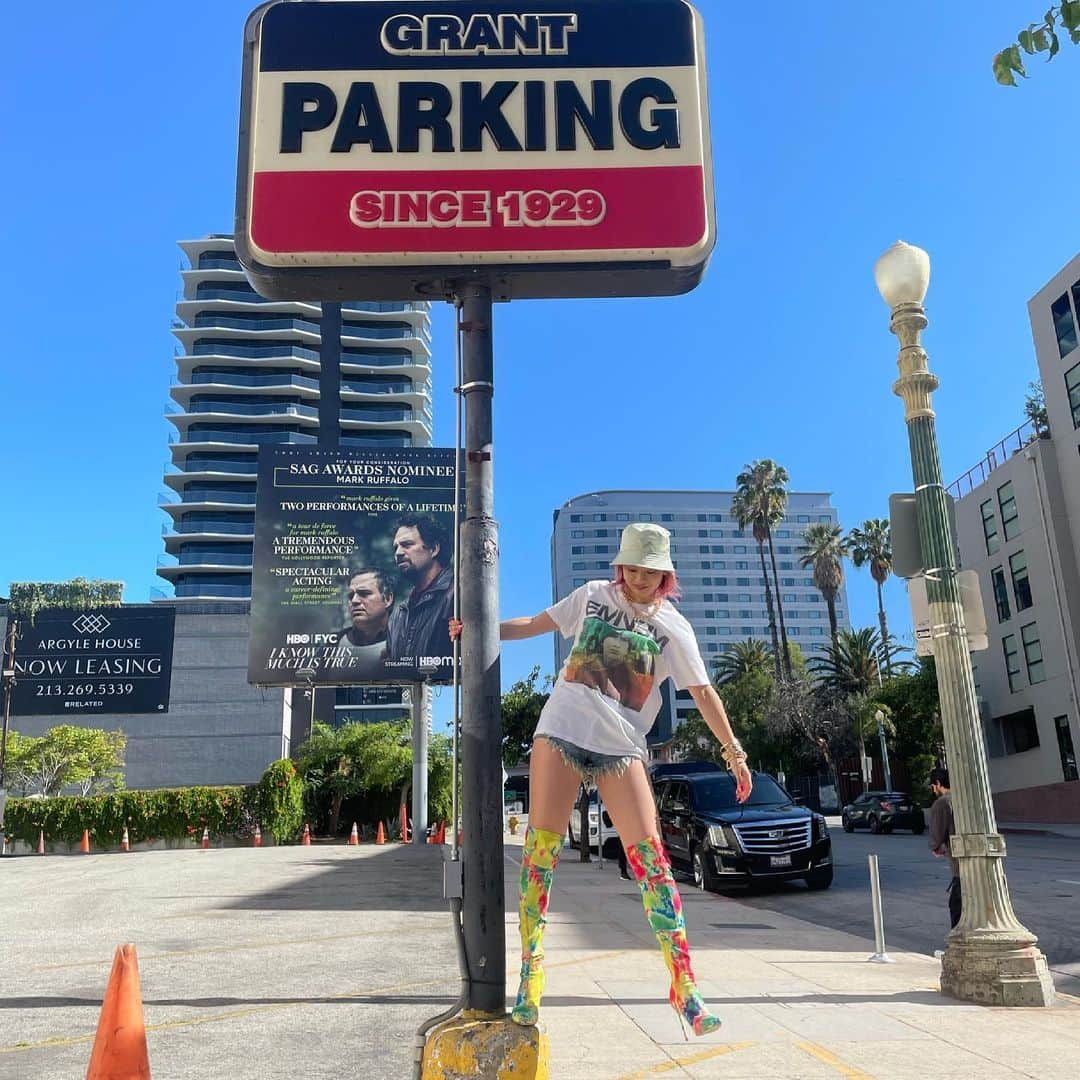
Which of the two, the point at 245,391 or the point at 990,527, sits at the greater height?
the point at 245,391

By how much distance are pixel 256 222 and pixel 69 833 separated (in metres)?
35.5

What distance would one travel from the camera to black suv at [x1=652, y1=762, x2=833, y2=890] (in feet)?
47.2

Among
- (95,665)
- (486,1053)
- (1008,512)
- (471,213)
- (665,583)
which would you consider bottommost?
(486,1053)

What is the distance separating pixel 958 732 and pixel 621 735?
14.6 ft

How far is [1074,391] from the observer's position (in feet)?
108

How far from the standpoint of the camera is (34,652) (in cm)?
4803

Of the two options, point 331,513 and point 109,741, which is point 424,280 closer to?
point 331,513

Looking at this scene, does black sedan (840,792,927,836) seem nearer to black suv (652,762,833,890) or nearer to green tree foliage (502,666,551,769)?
black suv (652,762,833,890)

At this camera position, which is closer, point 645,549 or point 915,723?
point 645,549

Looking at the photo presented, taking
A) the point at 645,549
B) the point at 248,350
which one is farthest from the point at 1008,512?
the point at 248,350

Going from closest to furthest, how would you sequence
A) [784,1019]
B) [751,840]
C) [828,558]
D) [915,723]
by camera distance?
[784,1019], [751,840], [915,723], [828,558]

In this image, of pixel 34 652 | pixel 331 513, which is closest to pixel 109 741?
pixel 34 652

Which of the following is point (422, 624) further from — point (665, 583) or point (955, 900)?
point (665, 583)

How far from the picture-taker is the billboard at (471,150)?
175 inches
